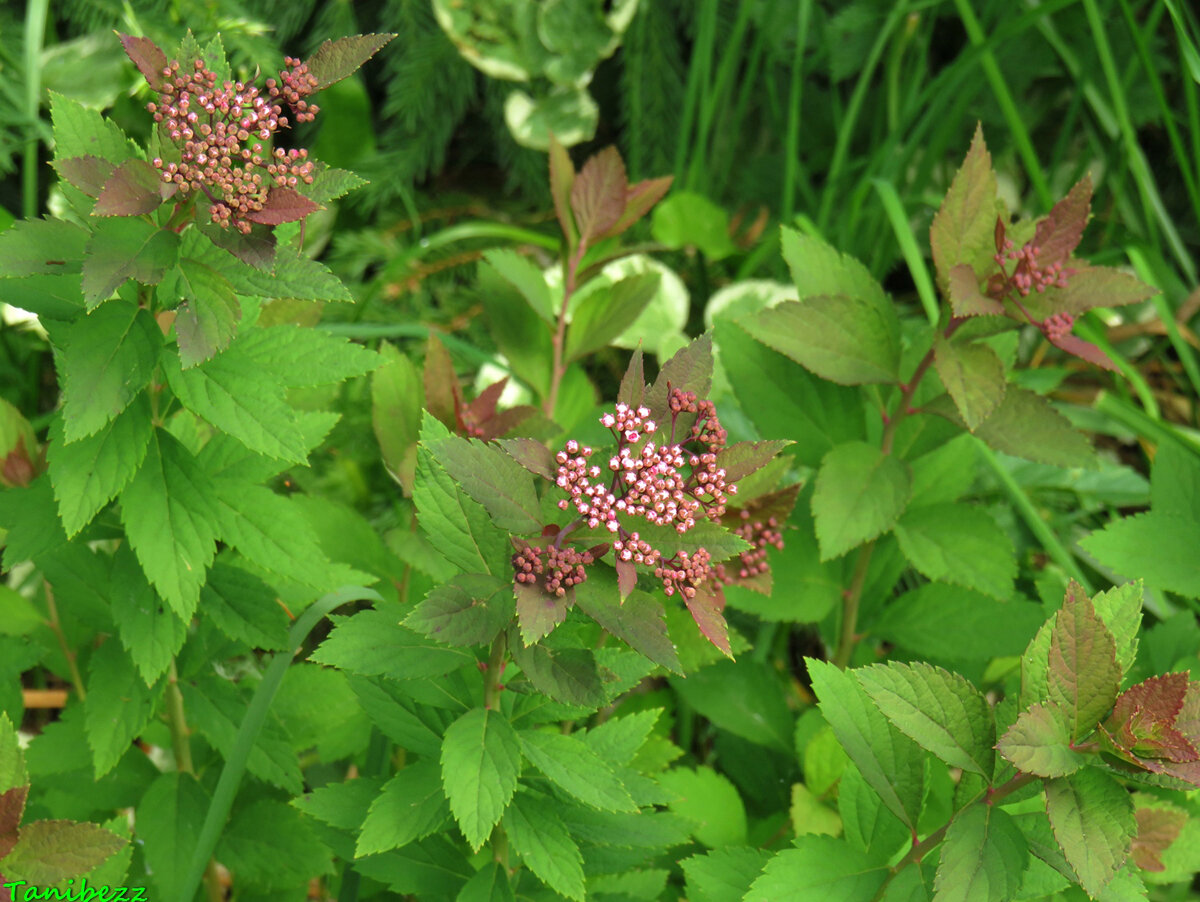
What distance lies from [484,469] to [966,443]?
0.94m

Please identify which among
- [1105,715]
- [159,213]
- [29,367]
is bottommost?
[29,367]

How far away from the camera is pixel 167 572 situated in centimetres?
99

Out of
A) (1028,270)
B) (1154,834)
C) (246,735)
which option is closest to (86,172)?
(246,735)

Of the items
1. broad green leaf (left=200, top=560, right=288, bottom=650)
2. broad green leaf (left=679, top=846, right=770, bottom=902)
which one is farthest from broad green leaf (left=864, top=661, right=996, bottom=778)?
broad green leaf (left=200, top=560, right=288, bottom=650)

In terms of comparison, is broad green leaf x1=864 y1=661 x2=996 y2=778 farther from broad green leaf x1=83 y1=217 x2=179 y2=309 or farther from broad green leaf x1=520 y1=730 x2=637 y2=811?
broad green leaf x1=83 y1=217 x2=179 y2=309

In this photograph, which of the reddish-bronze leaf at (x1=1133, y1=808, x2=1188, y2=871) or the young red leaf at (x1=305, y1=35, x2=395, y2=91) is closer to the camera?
the young red leaf at (x1=305, y1=35, x2=395, y2=91)

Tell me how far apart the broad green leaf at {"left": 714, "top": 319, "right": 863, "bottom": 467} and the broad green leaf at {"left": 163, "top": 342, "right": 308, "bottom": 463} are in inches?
25.9

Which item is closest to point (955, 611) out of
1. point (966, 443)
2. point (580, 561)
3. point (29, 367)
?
point (966, 443)

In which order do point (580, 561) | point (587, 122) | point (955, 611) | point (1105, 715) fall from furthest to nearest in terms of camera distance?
point (587, 122) → point (955, 611) → point (1105, 715) → point (580, 561)

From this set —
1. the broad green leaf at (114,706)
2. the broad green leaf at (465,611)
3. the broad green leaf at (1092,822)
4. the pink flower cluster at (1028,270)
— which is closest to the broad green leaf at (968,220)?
the pink flower cluster at (1028,270)

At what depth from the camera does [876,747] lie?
3.39 ft

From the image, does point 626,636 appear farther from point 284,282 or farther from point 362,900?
point 362,900

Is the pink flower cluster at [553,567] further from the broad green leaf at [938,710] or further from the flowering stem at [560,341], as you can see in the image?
the flowering stem at [560,341]

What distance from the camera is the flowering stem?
1496 millimetres
